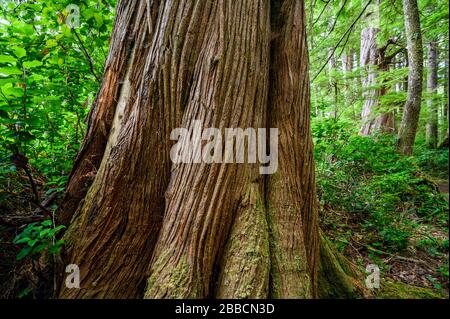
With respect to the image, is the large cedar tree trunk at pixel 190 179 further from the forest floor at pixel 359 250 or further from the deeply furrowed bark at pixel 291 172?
the forest floor at pixel 359 250

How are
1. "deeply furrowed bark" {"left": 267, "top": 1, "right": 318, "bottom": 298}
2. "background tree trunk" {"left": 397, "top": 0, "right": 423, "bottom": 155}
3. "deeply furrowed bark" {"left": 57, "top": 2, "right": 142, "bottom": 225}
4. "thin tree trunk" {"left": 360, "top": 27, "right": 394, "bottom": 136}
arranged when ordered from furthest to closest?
1. "thin tree trunk" {"left": 360, "top": 27, "right": 394, "bottom": 136}
2. "background tree trunk" {"left": 397, "top": 0, "right": 423, "bottom": 155}
3. "deeply furrowed bark" {"left": 57, "top": 2, "right": 142, "bottom": 225}
4. "deeply furrowed bark" {"left": 267, "top": 1, "right": 318, "bottom": 298}

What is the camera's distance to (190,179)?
1.80 metres

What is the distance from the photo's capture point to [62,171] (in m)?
2.78

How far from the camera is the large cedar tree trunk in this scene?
171cm

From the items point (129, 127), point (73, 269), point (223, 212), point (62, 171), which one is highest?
point (129, 127)

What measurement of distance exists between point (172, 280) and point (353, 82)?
20.6ft

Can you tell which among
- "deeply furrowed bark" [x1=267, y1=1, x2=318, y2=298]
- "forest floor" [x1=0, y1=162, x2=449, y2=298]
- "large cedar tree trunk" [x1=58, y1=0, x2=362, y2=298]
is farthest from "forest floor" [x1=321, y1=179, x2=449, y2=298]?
"deeply furrowed bark" [x1=267, y1=1, x2=318, y2=298]

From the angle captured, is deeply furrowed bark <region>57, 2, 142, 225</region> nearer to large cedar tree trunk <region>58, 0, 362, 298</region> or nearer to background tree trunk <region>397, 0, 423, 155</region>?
large cedar tree trunk <region>58, 0, 362, 298</region>

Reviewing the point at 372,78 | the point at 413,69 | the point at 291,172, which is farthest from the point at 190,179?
the point at 372,78

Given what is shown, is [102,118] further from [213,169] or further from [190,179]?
[213,169]

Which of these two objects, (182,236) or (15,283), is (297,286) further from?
(15,283)

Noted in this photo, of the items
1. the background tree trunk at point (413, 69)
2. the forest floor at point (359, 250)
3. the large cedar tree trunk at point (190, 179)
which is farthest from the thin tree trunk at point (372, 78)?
the large cedar tree trunk at point (190, 179)

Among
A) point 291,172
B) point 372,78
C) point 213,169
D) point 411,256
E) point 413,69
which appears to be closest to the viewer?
point 213,169

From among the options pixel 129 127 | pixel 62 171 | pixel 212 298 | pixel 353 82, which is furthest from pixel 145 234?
pixel 353 82
